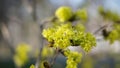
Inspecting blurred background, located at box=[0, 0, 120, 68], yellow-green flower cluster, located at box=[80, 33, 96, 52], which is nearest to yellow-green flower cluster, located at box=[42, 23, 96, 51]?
yellow-green flower cluster, located at box=[80, 33, 96, 52]

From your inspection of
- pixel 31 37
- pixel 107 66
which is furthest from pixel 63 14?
pixel 31 37

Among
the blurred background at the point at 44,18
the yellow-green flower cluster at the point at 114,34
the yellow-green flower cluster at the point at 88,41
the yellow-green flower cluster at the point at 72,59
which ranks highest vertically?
the blurred background at the point at 44,18

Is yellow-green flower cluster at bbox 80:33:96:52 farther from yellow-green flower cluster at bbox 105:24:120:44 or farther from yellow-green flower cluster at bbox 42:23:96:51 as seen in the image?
yellow-green flower cluster at bbox 105:24:120:44

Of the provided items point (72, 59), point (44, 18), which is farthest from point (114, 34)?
point (44, 18)

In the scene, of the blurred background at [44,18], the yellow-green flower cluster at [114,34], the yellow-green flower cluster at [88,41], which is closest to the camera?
the yellow-green flower cluster at [88,41]

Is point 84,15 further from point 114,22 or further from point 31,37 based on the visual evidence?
point 31,37

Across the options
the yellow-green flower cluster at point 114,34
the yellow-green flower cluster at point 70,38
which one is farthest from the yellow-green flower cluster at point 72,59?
the yellow-green flower cluster at point 114,34

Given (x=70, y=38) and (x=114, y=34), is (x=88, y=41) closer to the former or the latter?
(x=70, y=38)

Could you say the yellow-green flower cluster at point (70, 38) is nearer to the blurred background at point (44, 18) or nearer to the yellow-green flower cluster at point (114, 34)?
the yellow-green flower cluster at point (114, 34)

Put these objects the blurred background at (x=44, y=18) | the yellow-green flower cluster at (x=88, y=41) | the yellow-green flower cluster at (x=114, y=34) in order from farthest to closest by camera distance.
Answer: the blurred background at (x=44, y=18)
the yellow-green flower cluster at (x=114, y=34)
the yellow-green flower cluster at (x=88, y=41)

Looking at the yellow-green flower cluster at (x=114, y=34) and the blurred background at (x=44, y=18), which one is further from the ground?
the blurred background at (x=44, y=18)

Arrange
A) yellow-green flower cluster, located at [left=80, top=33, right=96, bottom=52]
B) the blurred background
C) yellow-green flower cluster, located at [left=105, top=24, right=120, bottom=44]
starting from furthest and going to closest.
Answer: the blurred background < yellow-green flower cluster, located at [left=105, top=24, right=120, bottom=44] < yellow-green flower cluster, located at [left=80, top=33, right=96, bottom=52]
